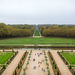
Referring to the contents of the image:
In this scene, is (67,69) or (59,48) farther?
(59,48)

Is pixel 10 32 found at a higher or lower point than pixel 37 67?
higher

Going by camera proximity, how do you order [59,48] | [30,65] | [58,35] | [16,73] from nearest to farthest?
1. [16,73]
2. [30,65]
3. [59,48]
4. [58,35]

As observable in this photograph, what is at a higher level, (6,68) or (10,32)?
(10,32)

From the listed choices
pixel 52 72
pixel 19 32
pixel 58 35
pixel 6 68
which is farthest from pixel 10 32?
pixel 52 72

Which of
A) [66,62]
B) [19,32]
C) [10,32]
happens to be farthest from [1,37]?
[66,62]

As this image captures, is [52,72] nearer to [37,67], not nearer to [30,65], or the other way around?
[37,67]

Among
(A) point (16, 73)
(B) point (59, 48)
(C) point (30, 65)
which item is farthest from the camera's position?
(B) point (59, 48)

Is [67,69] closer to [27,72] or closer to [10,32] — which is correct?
[27,72]

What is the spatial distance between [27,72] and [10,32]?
45854mm

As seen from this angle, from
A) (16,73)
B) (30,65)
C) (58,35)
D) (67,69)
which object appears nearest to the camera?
(16,73)

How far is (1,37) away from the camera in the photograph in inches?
2525

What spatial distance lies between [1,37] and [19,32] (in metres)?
12.1

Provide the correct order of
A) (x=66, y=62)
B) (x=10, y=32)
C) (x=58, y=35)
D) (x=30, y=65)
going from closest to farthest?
(x=30, y=65), (x=66, y=62), (x=10, y=32), (x=58, y=35)

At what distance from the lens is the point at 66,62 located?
84.0 ft
